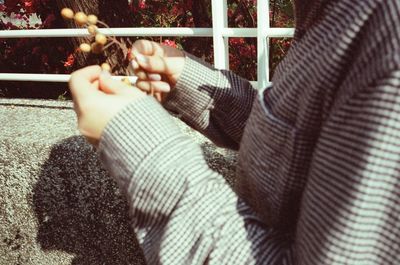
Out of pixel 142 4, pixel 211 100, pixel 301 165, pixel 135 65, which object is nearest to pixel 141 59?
pixel 135 65

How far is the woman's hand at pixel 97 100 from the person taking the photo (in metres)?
0.82

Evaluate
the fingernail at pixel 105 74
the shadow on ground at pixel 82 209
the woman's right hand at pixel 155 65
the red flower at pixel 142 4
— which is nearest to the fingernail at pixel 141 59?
the woman's right hand at pixel 155 65

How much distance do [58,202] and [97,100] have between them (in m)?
1.35

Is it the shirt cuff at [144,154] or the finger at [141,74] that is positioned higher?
the finger at [141,74]

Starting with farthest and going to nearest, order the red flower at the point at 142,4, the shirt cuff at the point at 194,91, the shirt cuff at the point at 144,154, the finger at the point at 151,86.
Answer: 1. the red flower at the point at 142,4
2. the shirt cuff at the point at 194,91
3. the finger at the point at 151,86
4. the shirt cuff at the point at 144,154

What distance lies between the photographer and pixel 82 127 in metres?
0.85

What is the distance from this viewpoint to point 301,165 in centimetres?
77

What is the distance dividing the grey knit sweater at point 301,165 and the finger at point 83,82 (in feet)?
0.30

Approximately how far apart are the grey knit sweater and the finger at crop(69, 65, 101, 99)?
91 mm

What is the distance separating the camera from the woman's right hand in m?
1.03

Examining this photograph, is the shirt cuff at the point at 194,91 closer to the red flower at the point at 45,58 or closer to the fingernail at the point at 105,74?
the fingernail at the point at 105,74

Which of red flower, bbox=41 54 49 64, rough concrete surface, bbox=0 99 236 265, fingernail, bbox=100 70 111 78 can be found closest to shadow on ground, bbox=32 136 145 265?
rough concrete surface, bbox=0 99 236 265

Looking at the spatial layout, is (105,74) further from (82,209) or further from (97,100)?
(82,209)

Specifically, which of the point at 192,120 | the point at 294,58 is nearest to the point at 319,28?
the point at 294,58
